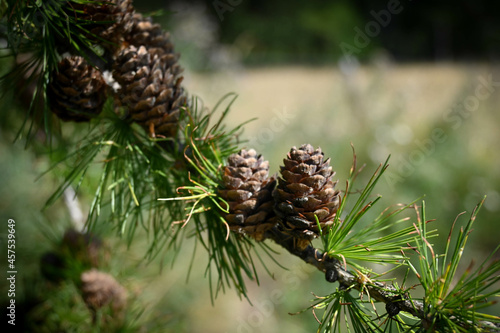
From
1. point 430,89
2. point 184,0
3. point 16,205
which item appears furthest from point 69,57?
point 184,0

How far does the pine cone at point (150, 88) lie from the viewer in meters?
0.44

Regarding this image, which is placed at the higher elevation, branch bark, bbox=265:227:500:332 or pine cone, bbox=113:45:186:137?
pine cone, bbox=113:45:186:137

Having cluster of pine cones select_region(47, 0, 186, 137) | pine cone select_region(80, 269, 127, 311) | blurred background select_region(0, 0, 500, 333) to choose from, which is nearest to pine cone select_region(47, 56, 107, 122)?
cluster of pine cones select_region(47, 0, 186, 137)

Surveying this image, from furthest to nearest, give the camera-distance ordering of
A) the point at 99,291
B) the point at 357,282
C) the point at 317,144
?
the point at 317,144 → the point at 99,291 → the point at 357,282

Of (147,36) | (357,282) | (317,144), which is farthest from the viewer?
(317,144)

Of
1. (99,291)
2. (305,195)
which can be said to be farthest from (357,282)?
(99,291)

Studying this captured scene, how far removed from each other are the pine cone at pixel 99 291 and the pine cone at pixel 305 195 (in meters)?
0.36

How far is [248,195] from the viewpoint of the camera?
0.41 meters

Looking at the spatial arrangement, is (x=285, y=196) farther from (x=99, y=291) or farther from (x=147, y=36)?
(x=99, y=291)

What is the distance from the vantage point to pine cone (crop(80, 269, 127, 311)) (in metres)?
0.63

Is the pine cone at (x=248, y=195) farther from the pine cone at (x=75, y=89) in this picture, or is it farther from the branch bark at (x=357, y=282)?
the pine cone at (x=75, y=89)

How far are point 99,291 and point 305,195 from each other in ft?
1.28

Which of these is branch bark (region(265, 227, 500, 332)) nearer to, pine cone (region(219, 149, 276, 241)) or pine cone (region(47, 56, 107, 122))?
pine cone (region(219, 149, 276, 241))

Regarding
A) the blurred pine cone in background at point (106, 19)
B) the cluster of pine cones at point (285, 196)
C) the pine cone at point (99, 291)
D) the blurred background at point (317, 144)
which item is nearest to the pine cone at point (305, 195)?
the cluster of pine cones at point (285, 196)
